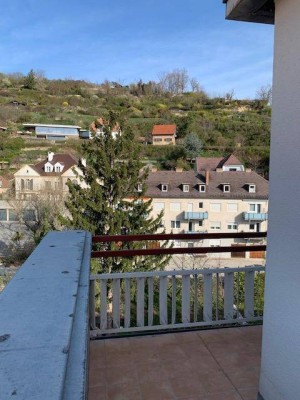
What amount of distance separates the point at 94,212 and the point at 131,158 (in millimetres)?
2482

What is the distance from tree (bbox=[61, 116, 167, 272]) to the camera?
1152 cm

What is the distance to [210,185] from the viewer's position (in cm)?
1877

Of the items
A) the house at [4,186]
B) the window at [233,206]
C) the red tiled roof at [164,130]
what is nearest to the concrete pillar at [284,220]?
the window at [233,206]

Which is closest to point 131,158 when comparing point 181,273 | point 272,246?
point 181,273

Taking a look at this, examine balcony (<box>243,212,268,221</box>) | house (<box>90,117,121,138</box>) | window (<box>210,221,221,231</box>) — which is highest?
house (<box>90,117,121,138</box>)

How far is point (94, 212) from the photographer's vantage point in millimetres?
11672

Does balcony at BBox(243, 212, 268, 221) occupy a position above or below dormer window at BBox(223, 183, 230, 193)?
below

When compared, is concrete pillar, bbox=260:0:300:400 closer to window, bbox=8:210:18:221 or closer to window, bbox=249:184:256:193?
A: window, bbox=8:210:18:221

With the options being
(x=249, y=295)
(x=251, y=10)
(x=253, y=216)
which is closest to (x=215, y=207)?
(x=253, y=216)

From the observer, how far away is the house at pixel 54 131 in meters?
34.9

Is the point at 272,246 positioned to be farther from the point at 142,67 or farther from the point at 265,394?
the point at 142,67

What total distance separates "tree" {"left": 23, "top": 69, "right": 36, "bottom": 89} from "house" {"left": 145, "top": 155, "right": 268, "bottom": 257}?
36.8 meters

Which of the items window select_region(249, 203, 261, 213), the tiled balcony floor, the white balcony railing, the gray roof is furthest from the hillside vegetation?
the tiled balcony floor

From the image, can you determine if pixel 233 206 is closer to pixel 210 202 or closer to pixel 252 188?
pixel 210 202
